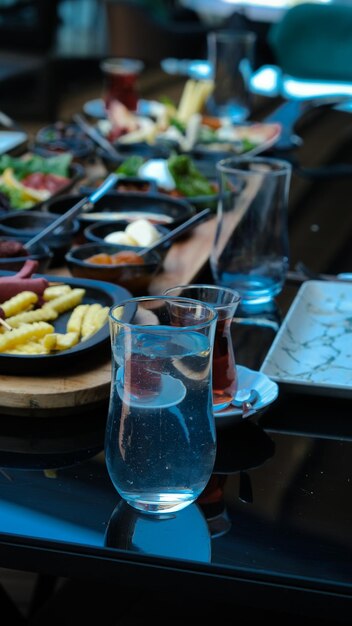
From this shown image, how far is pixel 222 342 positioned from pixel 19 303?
0.25m

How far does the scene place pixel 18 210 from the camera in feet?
5.01

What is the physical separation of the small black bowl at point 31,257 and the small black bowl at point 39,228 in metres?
0.02

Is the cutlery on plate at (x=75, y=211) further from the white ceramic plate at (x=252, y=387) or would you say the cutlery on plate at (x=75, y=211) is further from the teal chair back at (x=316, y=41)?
the teal chair back at (x=316, y=41)

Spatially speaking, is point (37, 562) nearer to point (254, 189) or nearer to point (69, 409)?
point (69, 409)

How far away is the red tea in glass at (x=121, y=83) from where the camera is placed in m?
2.40

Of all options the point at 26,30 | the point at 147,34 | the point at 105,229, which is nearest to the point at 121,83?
the point at 105,229

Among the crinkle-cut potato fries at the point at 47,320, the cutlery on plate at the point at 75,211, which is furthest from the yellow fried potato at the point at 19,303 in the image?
the cutlery on plate at the point at 75,211

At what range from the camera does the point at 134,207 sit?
5.35 ft

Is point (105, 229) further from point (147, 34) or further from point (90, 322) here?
point (147, 34)

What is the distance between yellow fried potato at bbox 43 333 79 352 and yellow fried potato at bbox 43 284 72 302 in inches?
5.2

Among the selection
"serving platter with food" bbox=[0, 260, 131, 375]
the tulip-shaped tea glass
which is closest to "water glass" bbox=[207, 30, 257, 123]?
"serving platter with food" bbox=[0, 260, 131, 375]

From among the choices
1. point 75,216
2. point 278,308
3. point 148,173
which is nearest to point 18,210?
point 75,216

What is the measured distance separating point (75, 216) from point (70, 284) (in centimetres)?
30

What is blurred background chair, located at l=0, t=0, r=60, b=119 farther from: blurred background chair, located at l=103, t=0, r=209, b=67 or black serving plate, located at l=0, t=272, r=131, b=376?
black serving plate, located at l=0, t=272, r=131, b=376
